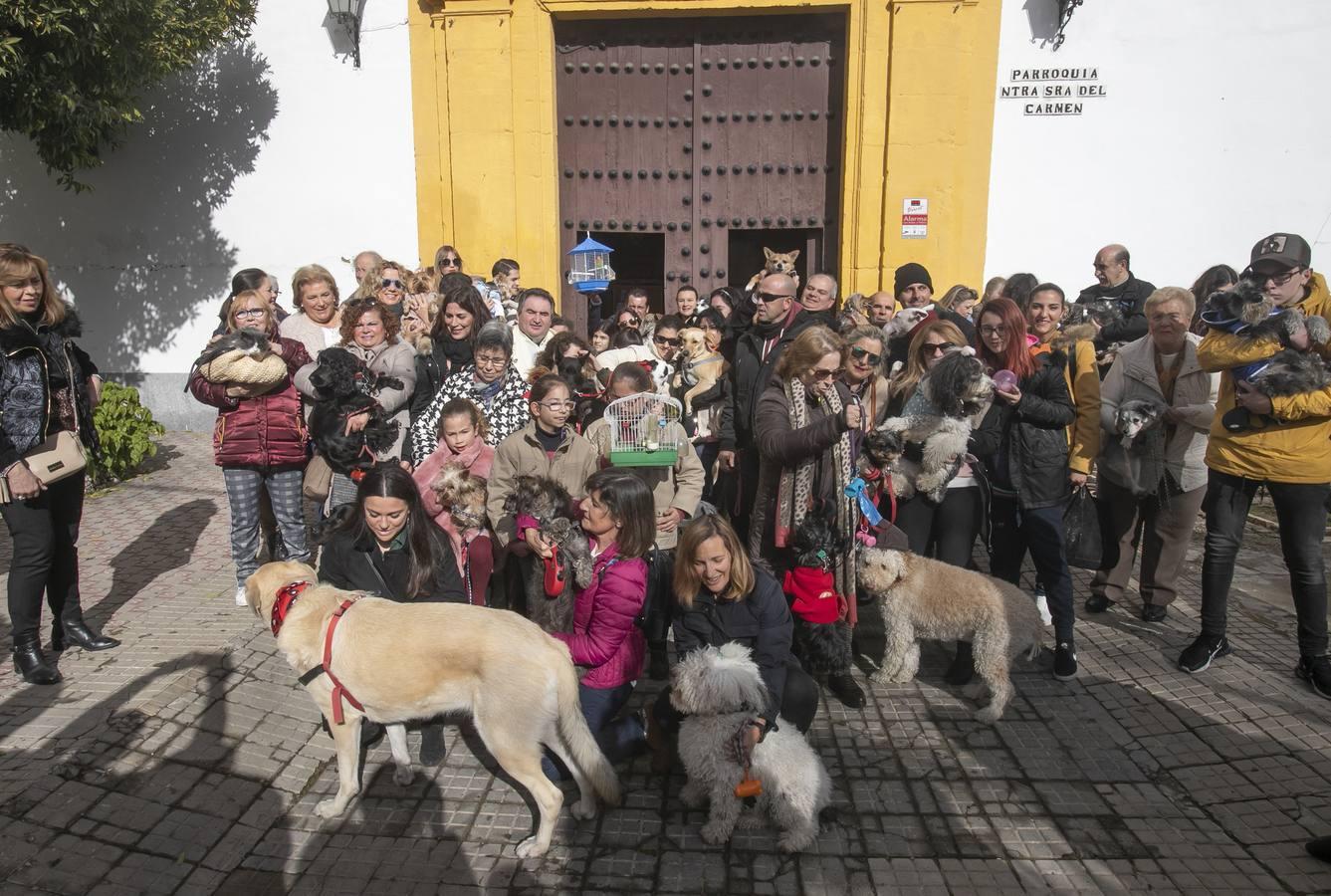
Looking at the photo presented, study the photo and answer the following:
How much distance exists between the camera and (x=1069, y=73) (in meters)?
8.19

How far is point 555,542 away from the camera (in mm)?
3945

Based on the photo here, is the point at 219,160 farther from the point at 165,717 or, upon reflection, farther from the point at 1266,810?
the point at 1266,810

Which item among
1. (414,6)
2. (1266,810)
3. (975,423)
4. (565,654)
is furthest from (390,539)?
(414,6)

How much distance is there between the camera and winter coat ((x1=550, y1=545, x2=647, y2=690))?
3.71 m

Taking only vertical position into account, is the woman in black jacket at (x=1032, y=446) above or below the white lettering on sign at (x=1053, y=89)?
below

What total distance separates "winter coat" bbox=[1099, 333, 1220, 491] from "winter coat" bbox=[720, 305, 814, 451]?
1.84m

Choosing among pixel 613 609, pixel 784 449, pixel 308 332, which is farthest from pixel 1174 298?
pixel 308 332

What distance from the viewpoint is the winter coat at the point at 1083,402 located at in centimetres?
441

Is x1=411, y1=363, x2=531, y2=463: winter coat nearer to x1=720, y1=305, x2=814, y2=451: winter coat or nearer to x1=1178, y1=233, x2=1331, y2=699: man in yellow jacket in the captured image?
x1=720, y1=305, x2=814, y2=451: winter coat

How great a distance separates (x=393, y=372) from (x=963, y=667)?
359cm

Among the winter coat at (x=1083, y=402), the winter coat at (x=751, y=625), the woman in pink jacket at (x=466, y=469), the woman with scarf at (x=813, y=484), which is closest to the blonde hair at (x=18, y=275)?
the woman in pink jacket at (x=466, y=469)

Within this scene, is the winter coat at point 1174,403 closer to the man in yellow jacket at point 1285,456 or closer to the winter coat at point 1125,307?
the man in yellow jacket at point 1285,456

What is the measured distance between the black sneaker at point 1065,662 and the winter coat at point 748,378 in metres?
1.96

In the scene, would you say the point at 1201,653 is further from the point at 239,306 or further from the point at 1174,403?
the point at 239,306
